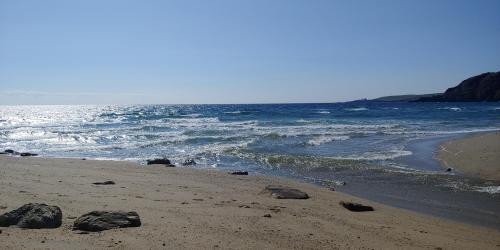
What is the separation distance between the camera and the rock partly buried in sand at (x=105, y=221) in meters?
5.70

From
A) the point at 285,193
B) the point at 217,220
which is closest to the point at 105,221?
the point at 217,220

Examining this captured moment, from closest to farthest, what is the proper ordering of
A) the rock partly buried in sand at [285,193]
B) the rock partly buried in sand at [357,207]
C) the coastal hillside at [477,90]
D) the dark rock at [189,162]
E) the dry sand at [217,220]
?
the dry sand at [217,220] → the rock partly buried in sand at [357,207] → the rock partly buried in sand at [285,193] → the dark rock at [189,162] → the coastal hillside at [477,90]

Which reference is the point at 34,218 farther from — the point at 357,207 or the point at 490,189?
the point at 490,189

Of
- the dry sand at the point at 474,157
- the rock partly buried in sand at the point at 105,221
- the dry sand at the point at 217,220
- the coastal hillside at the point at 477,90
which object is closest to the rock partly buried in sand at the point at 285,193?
the dry sand at the point at 217,220

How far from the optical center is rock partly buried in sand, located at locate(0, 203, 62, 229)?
225 inches

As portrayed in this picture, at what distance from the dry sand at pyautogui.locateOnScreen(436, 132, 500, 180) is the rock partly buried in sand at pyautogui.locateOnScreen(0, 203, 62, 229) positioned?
10.7 metres

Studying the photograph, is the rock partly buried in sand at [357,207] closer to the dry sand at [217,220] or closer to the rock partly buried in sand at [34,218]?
the dry sand at [217,220]

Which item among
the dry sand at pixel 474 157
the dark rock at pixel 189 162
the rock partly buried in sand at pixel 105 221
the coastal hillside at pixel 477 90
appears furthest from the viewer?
the coastal hillside at pixel 477 90

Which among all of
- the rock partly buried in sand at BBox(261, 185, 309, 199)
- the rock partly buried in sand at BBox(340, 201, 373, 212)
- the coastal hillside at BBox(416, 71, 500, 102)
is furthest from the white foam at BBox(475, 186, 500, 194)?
the coastal hillside at BBox(416, 71, 500, 102)

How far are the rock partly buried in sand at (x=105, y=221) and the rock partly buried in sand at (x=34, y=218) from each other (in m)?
0.31

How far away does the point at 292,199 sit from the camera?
28.7 ft

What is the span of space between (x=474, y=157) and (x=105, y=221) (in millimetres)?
14184

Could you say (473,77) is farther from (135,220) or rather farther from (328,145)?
(135,220)

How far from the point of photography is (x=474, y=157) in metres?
15.8
